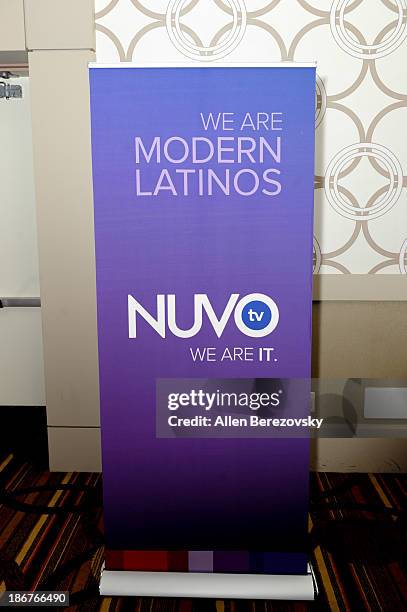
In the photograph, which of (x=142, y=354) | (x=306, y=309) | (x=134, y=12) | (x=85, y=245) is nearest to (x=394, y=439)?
(x=306, y=309)

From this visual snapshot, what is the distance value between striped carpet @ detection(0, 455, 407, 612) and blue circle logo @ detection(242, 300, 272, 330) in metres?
1.01

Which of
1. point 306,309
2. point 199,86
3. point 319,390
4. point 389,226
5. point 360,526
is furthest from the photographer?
point 319,390

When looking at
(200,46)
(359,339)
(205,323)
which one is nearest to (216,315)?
(205,323)

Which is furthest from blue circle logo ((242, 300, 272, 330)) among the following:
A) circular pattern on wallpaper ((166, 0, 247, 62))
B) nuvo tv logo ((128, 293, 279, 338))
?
circular pattern on wallpaper ((166, 0, 247, 62))

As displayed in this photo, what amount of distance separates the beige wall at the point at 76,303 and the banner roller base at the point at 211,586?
3.07ft

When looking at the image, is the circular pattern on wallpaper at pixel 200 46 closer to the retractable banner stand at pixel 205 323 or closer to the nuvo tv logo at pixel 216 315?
the retractable banner stand at pixel 205 323

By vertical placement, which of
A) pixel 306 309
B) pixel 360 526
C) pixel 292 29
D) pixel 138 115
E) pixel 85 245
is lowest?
pixel 360 526

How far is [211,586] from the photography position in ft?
6.84

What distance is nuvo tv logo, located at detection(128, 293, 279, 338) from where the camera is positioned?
6.40 feet

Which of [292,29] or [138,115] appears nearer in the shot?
[138,115]

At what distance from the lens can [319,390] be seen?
2877 mm

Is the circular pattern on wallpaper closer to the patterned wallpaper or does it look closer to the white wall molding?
the patterned wallpaper

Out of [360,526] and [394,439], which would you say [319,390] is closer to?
[394,439]

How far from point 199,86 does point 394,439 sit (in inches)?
80.2
